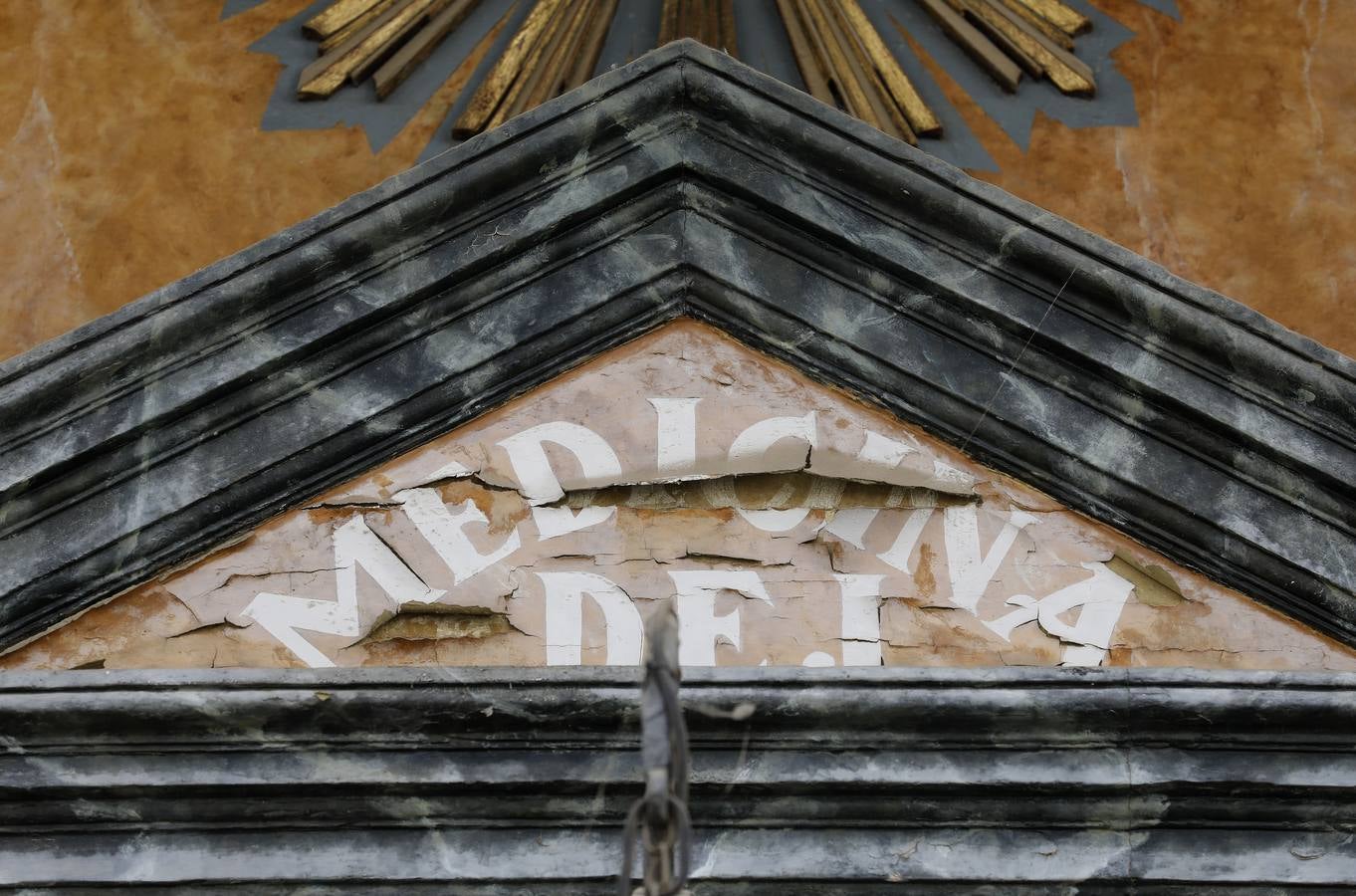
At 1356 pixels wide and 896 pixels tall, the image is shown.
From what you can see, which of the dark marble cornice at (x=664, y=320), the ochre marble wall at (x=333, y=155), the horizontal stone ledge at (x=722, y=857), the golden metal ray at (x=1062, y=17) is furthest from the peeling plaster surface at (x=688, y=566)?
the golden metal ray at (x=1062, y=17)

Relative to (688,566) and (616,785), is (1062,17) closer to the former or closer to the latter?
(688,566)

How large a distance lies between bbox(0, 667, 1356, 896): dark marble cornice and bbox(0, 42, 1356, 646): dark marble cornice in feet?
1.41

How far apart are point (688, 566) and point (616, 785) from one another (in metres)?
0.57

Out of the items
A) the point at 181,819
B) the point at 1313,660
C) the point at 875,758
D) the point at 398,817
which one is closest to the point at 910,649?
the point at 875,758

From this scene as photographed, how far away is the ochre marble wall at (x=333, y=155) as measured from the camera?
591 cm

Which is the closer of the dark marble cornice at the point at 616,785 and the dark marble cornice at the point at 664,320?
the dark marble cornice at the point at 616,785

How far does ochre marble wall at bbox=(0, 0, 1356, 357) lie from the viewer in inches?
233

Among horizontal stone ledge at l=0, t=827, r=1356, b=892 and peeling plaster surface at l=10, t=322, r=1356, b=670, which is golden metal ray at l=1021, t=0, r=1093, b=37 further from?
horizontal stone ledge at l=0, t=827, r=1356, b=892

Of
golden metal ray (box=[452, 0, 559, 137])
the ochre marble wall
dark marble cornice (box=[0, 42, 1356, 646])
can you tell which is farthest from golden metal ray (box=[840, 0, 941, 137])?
dark marble cornice (box=[0, 42, 1356, 646])

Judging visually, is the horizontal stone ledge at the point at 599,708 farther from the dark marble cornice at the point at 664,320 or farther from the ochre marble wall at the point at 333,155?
the ochre marble wall at the point at 333,155

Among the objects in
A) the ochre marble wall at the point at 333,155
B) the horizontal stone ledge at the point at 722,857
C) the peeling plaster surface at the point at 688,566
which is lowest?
the horizontal stone ledge at the point at 722,857

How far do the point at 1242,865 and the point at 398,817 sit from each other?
1.86m

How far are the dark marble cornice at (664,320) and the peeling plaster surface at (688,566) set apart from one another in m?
0.09

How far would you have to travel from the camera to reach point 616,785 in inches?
166
